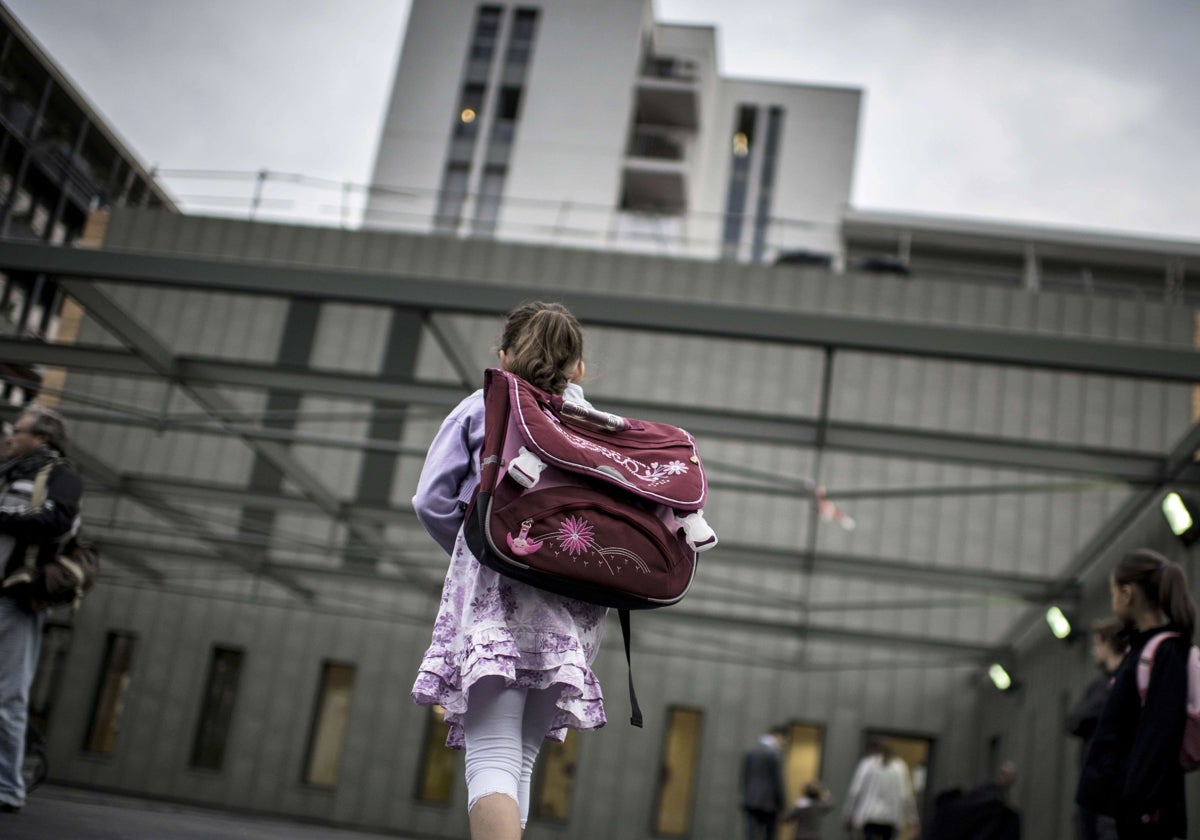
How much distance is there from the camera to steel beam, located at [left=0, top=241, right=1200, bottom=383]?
6.36m

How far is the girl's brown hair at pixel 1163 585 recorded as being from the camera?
357cm

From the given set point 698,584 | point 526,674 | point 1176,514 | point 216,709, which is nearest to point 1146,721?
point 526,674

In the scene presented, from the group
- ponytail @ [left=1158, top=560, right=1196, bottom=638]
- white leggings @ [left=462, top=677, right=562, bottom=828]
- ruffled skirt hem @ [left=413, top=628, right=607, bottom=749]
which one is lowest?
white leggings @ [left=462, top=677, right=562, bottom=828]

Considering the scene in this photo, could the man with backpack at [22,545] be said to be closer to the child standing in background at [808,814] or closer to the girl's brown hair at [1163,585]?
the girl's brown hair at [1163,585]

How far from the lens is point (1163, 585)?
3615 millimetres

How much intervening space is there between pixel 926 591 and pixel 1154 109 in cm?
2260

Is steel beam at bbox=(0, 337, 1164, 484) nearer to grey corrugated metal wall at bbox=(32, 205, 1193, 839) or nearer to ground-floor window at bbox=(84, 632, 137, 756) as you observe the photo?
grey corrugated metal wall at bbox=(32, 205, 1193, 839)

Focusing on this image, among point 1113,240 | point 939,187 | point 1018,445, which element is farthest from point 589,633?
point 939,187

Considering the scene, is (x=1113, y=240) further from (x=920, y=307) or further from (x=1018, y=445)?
(x=1018, y=445)

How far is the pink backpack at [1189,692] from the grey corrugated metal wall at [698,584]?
10.4 m

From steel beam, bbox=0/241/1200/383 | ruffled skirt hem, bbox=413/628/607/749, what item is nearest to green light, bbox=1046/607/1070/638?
steel beam, bbox=0/241/1200/383

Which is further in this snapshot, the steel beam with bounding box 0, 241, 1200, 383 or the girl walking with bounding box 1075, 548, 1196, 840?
the steel beam with bounding box 0, 241, 1200, 383

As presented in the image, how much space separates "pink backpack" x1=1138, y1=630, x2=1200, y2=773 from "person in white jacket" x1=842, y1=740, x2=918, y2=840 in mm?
7917

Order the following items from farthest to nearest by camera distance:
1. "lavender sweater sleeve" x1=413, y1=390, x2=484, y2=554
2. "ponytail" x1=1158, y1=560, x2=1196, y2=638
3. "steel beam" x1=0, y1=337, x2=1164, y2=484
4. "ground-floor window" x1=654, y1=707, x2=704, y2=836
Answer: "ground-floor window" x1=654, y1=707, x2=704, y2=836
"steel beam" x1=0, y1=337, x2=1164, y2=484
"ponytail" x1=1158, y1=560, x2=1196, y2=638
"lavender sweater sleeve" x1=413, y1=390, x2=484, y2=554
